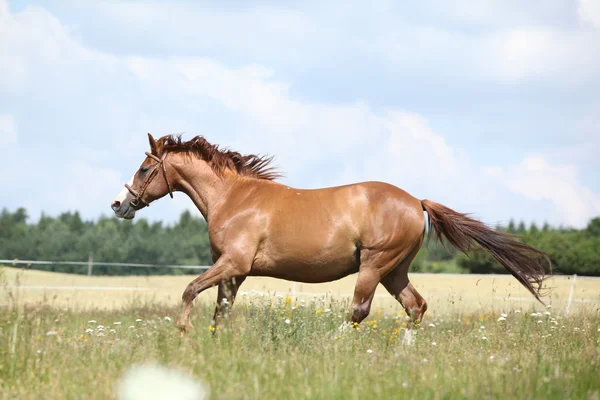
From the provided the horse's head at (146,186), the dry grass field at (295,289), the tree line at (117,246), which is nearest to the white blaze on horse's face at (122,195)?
the horse's head at (146,186)

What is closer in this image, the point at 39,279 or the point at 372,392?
the point at 372,392

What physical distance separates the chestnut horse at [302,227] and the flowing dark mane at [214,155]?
0.04ft

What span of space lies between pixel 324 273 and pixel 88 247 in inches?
1175

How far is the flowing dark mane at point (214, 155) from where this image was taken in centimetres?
859

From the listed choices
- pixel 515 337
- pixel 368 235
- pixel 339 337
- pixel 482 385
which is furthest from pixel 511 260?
pixel 482 385

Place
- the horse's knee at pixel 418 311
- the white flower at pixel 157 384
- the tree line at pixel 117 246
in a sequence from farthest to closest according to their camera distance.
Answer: the tree line at pixel 117 246, the horse's knee at pixel 418 311, the white flower at pixel 157 384

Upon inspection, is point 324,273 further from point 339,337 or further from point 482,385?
point 482,385

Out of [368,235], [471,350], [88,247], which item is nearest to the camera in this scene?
[471,350]

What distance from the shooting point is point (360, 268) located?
788 cm

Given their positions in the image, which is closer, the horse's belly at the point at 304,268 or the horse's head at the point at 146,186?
the horse's belly at the point at 304,268

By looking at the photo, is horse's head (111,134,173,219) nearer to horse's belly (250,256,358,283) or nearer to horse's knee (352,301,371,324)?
horse's belly (250,256,358,283)

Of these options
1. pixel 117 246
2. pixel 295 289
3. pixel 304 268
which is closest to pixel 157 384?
pixel 304 268

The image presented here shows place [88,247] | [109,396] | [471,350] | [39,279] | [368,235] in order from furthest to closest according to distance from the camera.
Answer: [88,247] < [39,279] < [368,235] < [471,350] < [109,396]

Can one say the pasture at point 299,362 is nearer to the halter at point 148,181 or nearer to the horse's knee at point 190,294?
the horse's knee at point 190,294
